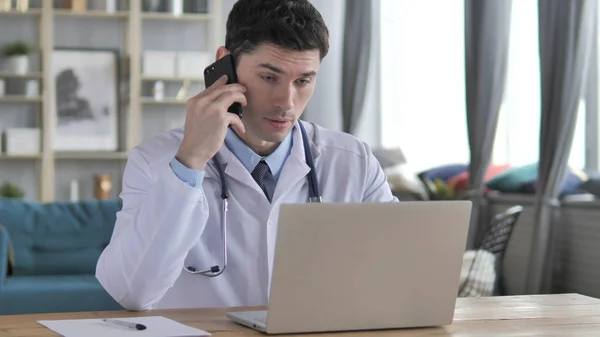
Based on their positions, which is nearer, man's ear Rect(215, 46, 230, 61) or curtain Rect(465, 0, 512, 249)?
man's ear Rect(215, 46, 230, 61)

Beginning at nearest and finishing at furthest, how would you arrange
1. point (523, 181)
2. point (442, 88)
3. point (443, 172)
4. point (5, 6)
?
point (523, 181) < point (443, 172) < point (442, 88) < point (5, 6)

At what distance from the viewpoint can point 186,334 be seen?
1.43m

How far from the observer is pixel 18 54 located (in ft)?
25.1

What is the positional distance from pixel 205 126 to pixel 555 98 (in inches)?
140

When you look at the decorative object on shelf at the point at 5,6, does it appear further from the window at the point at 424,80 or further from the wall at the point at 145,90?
the window at the point at 424,80

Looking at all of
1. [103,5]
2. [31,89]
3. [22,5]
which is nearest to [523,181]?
[103,5]

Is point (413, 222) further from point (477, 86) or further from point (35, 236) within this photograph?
point (477, 86)

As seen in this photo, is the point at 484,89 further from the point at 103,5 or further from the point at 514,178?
the point at 103,5

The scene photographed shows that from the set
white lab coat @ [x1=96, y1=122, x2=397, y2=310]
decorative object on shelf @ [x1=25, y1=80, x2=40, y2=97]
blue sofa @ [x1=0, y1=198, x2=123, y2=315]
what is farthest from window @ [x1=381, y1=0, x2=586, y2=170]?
white lab coat @ [x1=96, y1=122, x2=397, y2=310]

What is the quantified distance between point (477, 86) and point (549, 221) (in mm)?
1074

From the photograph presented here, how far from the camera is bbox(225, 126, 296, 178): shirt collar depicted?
6.75 feet

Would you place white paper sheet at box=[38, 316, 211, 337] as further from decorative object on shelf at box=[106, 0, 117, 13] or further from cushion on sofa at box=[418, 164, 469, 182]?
decorative object on shelf at box=[106, 0, 117, 13]

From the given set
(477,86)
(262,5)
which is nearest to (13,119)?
(477,86)

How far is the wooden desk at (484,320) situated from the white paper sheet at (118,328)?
3 cm
